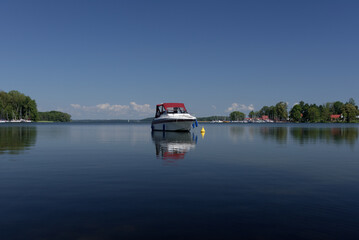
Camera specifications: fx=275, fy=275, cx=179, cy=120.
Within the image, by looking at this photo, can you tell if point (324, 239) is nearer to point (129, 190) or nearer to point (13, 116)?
point (129, 190)

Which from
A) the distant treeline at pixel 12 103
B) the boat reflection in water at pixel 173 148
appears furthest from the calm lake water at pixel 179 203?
the distant treeline at pixel 12 103

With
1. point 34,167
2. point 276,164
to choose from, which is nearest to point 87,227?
point 34,167

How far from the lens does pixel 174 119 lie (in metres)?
58.9

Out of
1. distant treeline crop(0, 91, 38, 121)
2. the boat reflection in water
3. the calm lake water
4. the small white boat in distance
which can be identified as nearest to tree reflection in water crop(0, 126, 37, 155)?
the calm lake water

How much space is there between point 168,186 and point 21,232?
5718 mm

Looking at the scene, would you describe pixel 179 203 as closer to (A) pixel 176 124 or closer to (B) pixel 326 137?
(B) pixel 326 137

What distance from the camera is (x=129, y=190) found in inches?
410

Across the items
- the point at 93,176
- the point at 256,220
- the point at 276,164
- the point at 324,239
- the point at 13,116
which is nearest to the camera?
the point at 324,239

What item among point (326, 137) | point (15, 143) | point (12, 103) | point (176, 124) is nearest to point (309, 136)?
point (326, 137)

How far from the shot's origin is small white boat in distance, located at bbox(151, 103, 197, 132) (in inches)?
2315

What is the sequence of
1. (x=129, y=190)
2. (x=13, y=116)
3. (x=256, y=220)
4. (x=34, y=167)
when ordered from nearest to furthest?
1. (x=256, y=220)
2. (x=129, y=190)
3. (x=34, y=167)
4. (x=13, y=116)

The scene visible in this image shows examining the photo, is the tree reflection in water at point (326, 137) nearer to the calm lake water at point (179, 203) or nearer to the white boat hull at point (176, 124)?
the white boat hull at point (176, 124)

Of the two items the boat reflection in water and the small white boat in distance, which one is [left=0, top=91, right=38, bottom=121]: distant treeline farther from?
the boat reflection in water

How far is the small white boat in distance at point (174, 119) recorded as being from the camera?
58.8 m
